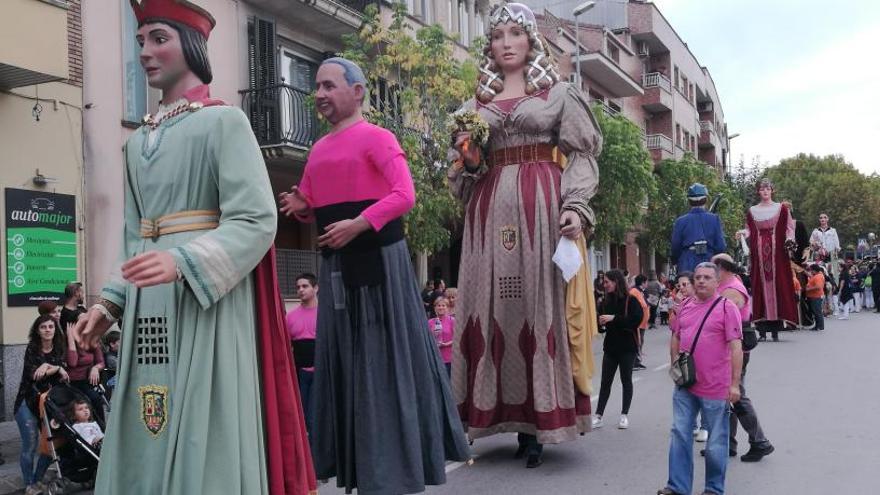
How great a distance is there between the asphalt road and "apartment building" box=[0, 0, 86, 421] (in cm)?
670

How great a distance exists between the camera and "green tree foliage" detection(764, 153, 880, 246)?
191ft

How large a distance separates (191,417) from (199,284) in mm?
435

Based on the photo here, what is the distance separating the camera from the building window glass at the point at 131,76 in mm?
12359

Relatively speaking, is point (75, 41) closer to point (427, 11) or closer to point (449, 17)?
point (427, 11)

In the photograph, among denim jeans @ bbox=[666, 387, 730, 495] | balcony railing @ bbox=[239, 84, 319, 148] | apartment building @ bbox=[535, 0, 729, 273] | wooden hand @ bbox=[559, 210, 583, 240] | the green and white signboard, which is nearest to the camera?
denim jeans @ bbox=[666, 387, 730, 495]

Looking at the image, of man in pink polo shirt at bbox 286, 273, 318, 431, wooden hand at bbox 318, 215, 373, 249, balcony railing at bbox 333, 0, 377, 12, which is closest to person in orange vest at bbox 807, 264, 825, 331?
balcony railing at bbox 333, 0, 377, 12

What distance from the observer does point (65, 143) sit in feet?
36.7

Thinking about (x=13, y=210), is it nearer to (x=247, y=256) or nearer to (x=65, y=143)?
(x=65, y=143)

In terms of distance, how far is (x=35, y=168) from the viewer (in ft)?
35.0

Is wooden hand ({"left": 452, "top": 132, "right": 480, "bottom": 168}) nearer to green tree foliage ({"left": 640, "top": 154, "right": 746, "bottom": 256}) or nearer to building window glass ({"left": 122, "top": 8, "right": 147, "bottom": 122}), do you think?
building window glass ({"left": 122, "top": 8, "right": 147, "bottom": 122})

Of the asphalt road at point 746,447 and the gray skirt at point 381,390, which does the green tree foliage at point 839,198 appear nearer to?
the asphalt road at point 746,447

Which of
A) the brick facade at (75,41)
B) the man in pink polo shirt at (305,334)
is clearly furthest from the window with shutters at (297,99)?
the man in pink polo shirt at (305,334)

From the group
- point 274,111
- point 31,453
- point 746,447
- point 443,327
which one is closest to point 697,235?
point 746,447

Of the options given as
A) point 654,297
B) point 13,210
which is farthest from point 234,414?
point 654,297
